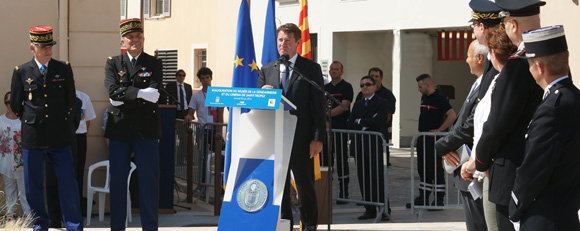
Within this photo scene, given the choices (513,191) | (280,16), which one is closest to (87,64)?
(513,191)

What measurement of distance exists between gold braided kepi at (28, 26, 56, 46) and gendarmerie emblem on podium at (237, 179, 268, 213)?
251cm

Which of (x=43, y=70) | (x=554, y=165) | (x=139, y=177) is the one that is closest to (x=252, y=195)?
(x=139, y=177)

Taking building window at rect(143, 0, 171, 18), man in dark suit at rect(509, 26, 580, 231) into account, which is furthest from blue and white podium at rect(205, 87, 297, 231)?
building window at rect(143, 0, 171, 18)

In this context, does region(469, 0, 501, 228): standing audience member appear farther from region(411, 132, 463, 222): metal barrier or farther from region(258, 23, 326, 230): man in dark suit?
region(411, 132, 463, 222): metal barrier

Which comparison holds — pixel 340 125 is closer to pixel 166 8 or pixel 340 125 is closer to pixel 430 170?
pixel 430 170

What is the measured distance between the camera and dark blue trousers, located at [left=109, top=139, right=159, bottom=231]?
Result: 7883 mm

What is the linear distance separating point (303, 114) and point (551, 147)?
3698 millimetres

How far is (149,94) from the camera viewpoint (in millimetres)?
7703

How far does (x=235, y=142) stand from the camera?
281 inches

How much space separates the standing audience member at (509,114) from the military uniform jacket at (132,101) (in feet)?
12.6

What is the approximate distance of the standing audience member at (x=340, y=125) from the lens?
11688 mm

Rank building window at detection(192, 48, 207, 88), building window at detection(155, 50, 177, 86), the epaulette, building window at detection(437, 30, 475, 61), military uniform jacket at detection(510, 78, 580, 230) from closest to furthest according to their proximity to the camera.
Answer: military uniform jacket at detection(510, 78, 580, 230)
the epaulette
building window at detection(437, 30, 475, 61)
building window at detection(192, 48, 207, 88)
building window at detection(155, 50, 177, 86)

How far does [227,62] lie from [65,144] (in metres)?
18.7

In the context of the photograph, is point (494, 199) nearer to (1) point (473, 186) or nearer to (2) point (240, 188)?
(1) point (473, 186)
